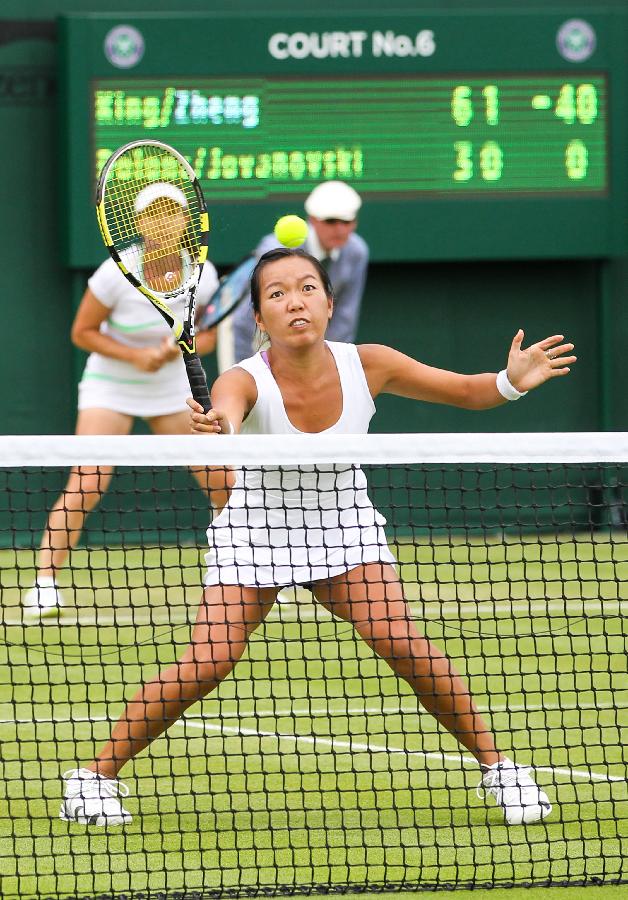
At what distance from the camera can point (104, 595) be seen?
7785mm

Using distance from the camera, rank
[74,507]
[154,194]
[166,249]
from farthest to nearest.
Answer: [74,507]
[154,194]
[166,249]

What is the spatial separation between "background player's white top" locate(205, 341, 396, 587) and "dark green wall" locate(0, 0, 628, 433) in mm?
5721

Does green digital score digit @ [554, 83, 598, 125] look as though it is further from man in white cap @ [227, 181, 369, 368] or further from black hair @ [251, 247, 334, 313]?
black hair @ [251, 247, 334, 313]

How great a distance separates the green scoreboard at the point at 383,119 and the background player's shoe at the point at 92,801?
18.6ft

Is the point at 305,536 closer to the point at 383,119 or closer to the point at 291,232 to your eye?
the point at 291,232

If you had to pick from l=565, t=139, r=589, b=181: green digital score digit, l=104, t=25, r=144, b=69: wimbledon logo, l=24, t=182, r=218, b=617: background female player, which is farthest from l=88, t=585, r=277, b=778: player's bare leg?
l=565, t=139, r=589, b=181: green digital score digit

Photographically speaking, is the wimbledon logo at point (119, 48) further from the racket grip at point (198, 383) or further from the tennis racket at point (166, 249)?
the racket grip at point (198, 383)

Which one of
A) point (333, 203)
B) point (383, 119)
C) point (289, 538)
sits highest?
point (383, 119)

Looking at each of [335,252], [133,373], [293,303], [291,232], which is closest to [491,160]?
[335,252]

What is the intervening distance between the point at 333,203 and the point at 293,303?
3621mm

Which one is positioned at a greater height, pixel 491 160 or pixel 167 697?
pixel 491 160

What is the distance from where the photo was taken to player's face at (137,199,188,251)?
4970 millimetres

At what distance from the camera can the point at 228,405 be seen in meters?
4.02

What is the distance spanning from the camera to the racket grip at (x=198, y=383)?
422 centimetres
